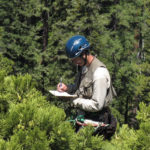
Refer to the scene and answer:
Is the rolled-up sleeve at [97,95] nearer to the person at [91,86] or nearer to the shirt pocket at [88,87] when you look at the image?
the person at [91,86]

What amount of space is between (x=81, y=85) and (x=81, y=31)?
58.1 feet

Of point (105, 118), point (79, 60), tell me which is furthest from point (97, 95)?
point (79, 60)

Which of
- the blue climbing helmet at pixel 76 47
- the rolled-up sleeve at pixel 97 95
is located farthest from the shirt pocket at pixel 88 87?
the blue climbing helmet at pixel 76 47

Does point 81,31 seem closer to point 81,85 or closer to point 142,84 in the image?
point 142,84

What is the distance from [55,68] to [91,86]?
17.2 m

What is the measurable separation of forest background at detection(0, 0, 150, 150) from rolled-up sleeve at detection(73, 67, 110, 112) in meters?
0.42

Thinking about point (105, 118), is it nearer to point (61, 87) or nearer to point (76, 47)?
point (61, 87)

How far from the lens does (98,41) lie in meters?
19.9

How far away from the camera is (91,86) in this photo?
288 cm

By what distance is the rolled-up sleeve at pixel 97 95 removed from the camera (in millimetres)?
2594

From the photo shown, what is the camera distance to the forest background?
1.44 metres

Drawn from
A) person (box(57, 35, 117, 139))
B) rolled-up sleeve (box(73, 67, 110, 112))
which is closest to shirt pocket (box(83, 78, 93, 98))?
person (box(57, 35, 117, 139))

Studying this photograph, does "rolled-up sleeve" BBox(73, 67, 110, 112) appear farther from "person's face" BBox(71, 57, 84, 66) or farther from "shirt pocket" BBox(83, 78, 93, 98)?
"person's face" BBox(71, 57, 84, 66)

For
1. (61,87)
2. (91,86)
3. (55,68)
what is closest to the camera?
(91,86)
